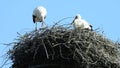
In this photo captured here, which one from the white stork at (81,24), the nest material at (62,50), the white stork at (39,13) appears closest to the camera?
the nest material at (62,50)

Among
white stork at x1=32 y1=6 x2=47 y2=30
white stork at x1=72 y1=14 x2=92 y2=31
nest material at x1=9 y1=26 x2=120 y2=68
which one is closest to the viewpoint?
nest material at x1=9 y1=26 x2=120 y2=68

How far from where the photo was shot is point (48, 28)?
1247cm

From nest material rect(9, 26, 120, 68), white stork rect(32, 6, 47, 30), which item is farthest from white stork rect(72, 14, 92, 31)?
white stork rect(32, 6, 47, 30)

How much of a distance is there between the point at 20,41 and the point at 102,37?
1.57m

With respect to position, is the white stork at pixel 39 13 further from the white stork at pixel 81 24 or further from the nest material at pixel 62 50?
the nest material at pixel 62 50

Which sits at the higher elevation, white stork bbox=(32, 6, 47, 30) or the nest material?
white stork bbox=(32, 6, 47, 30)

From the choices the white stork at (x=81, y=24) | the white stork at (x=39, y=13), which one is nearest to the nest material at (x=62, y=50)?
the white stork at (x=81, y=24)

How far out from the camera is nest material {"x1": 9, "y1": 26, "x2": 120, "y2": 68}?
11883mm

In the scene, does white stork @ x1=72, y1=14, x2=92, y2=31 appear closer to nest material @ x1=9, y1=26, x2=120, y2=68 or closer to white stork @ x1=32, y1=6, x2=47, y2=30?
nest material @ x1=9, y1=26, x2=120, y2=68

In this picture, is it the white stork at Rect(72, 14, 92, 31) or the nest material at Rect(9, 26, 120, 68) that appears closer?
the nest material at Rect(9, 26, 120, 68)

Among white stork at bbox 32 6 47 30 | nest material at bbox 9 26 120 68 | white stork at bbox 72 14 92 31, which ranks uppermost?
white stork at bbox 32 6 47 30

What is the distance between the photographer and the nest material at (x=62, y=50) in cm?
1188

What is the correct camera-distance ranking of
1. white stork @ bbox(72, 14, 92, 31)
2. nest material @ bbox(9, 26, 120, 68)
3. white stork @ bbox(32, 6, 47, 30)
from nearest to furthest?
nest material @ bbox(9, 26, 120, 68) → white stork @ bbox(72, 14, 92, 31) → white stork @ bbox(32, 6, 47, 30)

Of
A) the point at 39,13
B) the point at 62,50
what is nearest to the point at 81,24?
the point at 62,50
